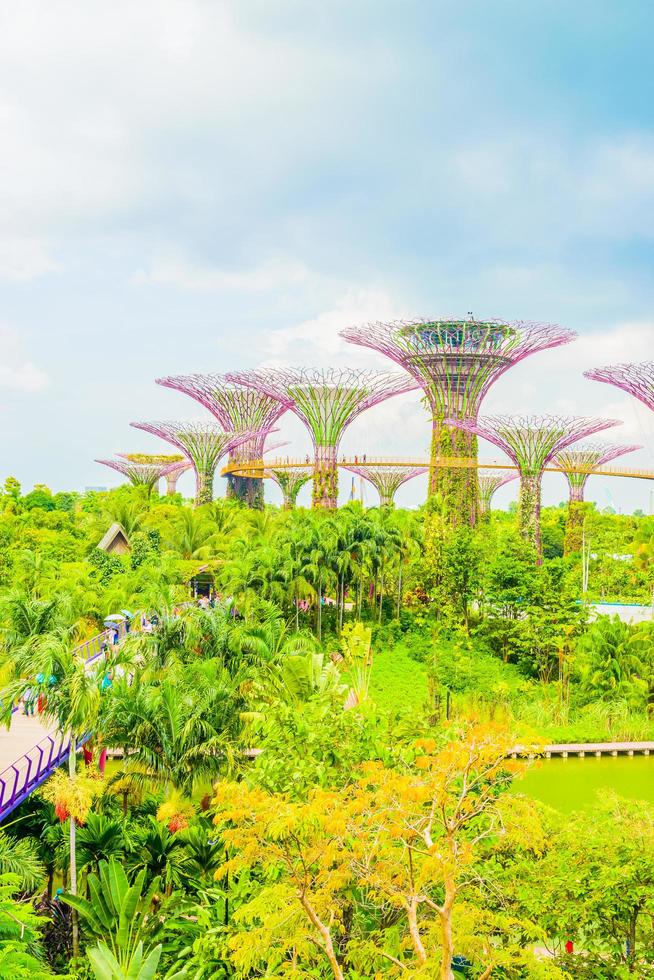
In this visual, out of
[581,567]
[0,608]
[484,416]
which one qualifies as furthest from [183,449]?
[0,608]

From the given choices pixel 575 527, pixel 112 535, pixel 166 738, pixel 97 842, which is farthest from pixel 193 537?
pixel 97 842

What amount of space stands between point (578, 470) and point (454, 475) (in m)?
12.0

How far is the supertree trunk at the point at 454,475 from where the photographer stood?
32156 mm

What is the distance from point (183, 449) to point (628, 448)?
22.8 metres

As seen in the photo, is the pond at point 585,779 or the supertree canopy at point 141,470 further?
the supertree canopy at point 141,470

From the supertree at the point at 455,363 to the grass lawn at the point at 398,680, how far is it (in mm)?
9283

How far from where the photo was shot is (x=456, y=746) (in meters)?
7.61

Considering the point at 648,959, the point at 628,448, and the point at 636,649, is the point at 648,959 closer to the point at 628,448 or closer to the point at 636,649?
the point at 636,649

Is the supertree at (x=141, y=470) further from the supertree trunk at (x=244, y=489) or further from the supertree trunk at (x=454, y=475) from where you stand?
the supertree trunk at (x=454, y=475)

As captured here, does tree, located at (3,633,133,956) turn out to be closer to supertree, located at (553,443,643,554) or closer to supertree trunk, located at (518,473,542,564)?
supertree trunk, located at (518,473,542,564)

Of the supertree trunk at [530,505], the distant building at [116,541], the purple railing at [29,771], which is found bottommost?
the purple railing at [29,771]

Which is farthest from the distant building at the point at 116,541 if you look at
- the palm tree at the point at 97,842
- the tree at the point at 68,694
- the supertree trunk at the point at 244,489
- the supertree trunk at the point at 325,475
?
the tree at the point at 68,694

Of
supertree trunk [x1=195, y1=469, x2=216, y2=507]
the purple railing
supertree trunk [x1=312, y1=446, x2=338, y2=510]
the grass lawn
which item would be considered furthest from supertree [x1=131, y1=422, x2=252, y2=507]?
the purple railing

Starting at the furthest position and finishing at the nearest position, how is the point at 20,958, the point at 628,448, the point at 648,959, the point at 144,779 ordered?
the point at 628,448
the point at 144,779
the point at 648,959
the point at 20,958
